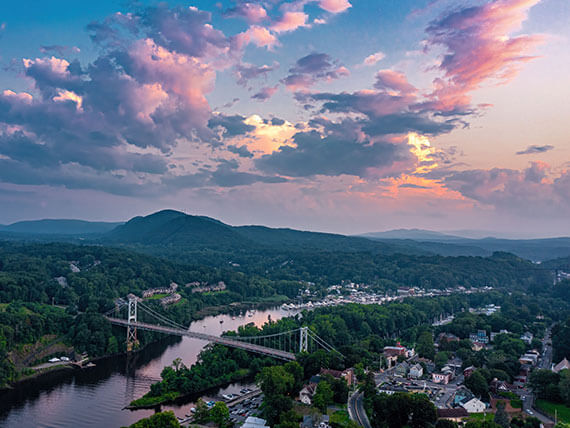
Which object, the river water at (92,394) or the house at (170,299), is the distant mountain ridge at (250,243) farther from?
the river water at (92,394)

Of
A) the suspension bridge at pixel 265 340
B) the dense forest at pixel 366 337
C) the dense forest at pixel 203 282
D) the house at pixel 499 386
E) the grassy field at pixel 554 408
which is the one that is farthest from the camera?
the dense forest at pixel 203 282

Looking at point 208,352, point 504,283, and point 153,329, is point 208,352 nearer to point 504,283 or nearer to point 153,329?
point 153,329

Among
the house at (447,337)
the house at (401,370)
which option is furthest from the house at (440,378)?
the house at (447,337)

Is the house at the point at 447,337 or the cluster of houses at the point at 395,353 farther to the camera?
the house at the point at 447,337

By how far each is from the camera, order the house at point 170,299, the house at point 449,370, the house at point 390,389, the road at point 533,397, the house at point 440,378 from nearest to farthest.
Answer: the road at point 533,397 < the house at point 390,389 < the house at point 440,378 < the house at point 449,370 < the house at point 170,299

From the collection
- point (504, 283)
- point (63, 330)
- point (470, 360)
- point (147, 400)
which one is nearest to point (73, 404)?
point (147, 400)

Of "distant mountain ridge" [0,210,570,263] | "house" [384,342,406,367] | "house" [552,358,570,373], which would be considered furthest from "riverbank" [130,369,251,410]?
"distant mountain ridge" [0,210,570,263]

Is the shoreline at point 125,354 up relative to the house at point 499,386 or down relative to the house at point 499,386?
down

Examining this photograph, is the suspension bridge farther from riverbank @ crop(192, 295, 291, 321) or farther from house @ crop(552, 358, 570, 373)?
house @ crop(552, 358, 570, 373)
